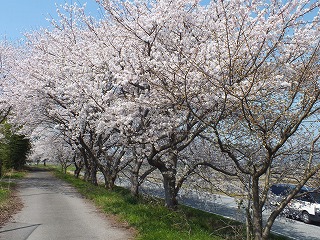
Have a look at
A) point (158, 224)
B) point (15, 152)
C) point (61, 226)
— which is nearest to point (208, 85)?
point (158, 224)

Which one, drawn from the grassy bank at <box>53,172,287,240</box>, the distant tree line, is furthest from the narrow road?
the distant tree line

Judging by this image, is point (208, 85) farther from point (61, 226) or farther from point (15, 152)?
point (15, 152)

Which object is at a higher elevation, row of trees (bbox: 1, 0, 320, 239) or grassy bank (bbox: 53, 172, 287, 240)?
row of trees (bbox: 1, 0, 320, 239)

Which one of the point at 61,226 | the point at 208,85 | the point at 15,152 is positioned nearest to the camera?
the point at 208,85

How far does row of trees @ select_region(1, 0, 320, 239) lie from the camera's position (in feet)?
21.7

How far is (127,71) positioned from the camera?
9.88 metres

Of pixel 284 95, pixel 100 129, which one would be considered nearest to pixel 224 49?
pixel 284 95

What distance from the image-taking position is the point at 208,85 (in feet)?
26.9

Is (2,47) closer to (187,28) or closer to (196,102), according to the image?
(187,28)

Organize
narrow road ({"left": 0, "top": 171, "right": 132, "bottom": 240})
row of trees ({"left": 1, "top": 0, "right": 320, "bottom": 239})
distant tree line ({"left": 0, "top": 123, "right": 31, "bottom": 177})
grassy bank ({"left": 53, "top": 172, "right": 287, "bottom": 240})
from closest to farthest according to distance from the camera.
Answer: row of trees ({"left": 1, "top": 0, "right": 320, "bottom": 239}) → grassy bank ({"left": 53, "top": 172, "right": 287, "bottom": 240}) → narrow road ({"left": 0, "top": 171, "right": 132, "bottom": 240}) → distant tree line ({"left": 0, "top": 123, "right": 31, "bottom": 177})

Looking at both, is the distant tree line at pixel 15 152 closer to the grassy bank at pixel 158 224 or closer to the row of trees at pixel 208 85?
the row of trees at pixel 208 85

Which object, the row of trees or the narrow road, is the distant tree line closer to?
the row of trees

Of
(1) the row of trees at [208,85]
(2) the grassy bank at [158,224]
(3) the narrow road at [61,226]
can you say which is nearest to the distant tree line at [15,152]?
(1) the row of trees at [208,85]

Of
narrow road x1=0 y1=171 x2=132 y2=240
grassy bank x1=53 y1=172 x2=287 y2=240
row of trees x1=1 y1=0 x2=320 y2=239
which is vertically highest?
row of trees x1=1 y1=0 x2=320 y2=239
